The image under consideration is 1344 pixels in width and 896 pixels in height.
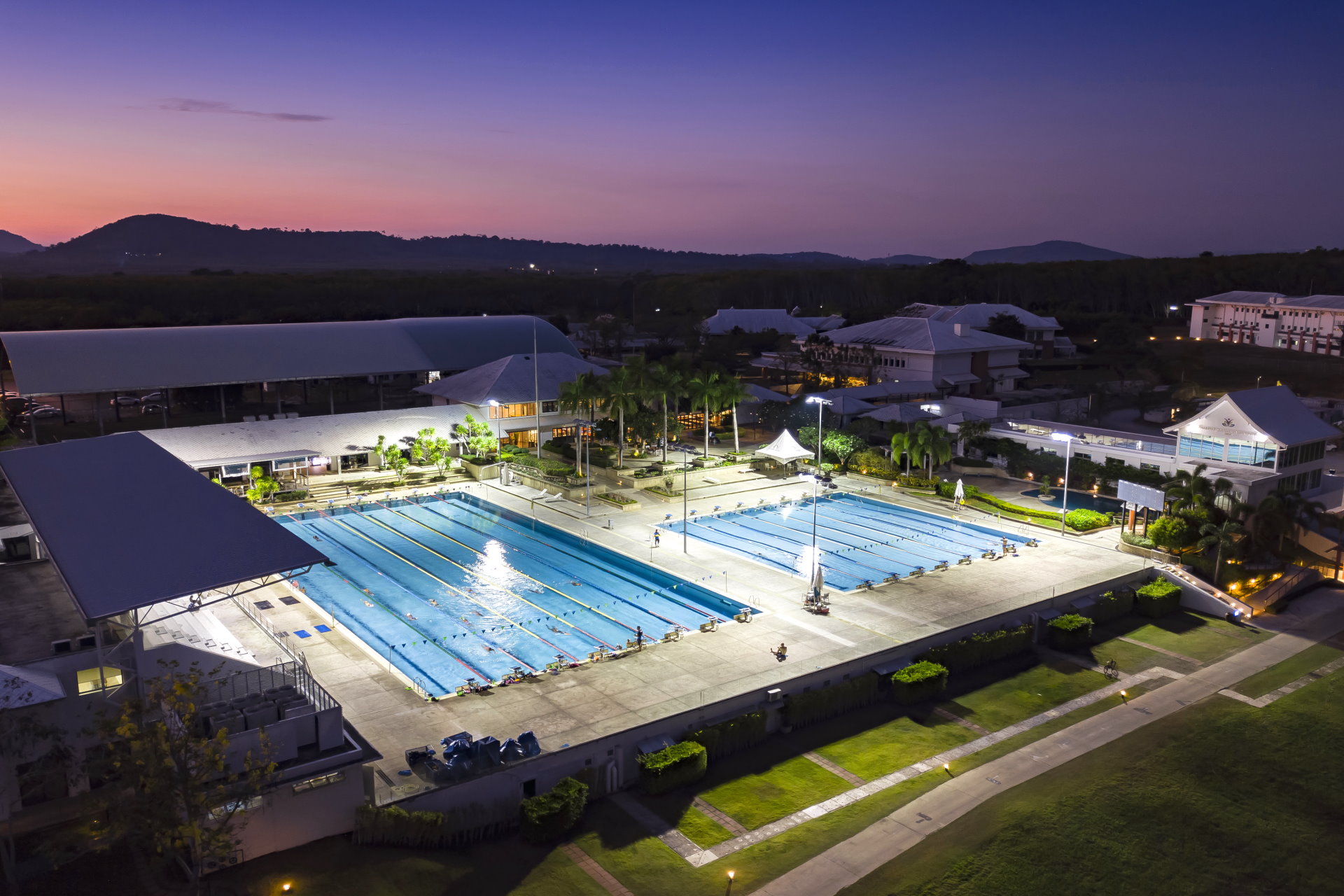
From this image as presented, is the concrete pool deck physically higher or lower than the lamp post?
lower

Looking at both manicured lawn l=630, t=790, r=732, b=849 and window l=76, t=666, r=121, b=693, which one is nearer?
window l=76, t=666, r=121, b=693

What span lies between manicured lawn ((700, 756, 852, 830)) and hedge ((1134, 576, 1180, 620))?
15184mm

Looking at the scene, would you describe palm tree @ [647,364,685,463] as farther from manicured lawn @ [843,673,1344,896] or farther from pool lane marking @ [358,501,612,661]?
manicured lawn @ [843,673,1344,896]

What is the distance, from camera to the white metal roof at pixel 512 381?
48562 mm

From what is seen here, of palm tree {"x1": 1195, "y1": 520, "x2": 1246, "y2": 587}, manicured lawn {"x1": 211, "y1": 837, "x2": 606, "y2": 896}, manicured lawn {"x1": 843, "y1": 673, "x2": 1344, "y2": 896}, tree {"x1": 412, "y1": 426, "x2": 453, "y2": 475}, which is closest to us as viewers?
manicured lawn {"x1": 211, "y1": 837, "x2": 606, "y2": 896}

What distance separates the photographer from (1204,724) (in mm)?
22172

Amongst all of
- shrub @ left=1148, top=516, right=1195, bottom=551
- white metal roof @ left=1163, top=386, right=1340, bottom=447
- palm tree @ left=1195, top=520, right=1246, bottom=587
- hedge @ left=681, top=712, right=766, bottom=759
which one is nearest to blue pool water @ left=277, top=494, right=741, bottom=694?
hedge @ left=681, top=712, right=766, bottom=759

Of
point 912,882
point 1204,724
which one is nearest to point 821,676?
point 912,882

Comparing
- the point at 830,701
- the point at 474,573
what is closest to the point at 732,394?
the point at 474,573

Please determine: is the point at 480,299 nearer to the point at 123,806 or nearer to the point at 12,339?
the point at 12,339

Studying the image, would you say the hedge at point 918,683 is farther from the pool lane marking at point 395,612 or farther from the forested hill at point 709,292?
the forested hill at point 709,292

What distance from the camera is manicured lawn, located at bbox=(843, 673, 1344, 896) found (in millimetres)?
16266

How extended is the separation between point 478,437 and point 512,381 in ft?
18.1

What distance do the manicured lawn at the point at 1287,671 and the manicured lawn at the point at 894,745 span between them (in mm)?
8674
